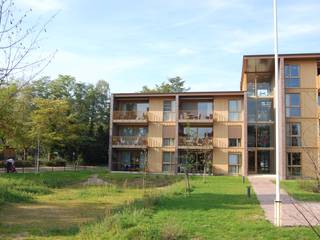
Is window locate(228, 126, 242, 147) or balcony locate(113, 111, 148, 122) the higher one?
balcony locate(113, 111, 148, 122)

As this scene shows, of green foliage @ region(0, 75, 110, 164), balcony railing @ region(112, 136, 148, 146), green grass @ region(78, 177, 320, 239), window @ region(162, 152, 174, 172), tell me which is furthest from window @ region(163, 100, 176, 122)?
green grass @ region(78, 177, 320, 239)

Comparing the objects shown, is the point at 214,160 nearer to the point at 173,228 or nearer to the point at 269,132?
the point at 269,132

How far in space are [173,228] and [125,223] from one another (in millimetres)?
2072

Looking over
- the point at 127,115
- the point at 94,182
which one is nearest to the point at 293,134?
the point at 127,115

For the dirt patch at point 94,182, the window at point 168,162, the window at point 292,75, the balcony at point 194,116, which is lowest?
the dirt patch at point 94,182

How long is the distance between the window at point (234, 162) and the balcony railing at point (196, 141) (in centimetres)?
229

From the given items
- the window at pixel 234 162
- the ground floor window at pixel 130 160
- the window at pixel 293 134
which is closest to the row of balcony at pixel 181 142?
the window at pixel 234 162

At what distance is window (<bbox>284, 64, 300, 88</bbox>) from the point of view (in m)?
40.8

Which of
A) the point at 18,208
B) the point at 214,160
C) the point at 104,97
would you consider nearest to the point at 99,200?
the point at 18,208

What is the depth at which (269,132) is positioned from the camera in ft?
148

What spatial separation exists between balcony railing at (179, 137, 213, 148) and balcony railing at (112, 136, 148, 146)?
3.82 metres

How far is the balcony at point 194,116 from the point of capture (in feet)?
150

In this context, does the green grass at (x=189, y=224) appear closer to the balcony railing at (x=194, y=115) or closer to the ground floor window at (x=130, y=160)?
the balcony railing at (x=194, y=115)

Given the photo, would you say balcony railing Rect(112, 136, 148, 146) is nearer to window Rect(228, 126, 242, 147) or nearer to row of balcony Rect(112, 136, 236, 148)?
row of balcony Rect(112, 136, 236, 148)
